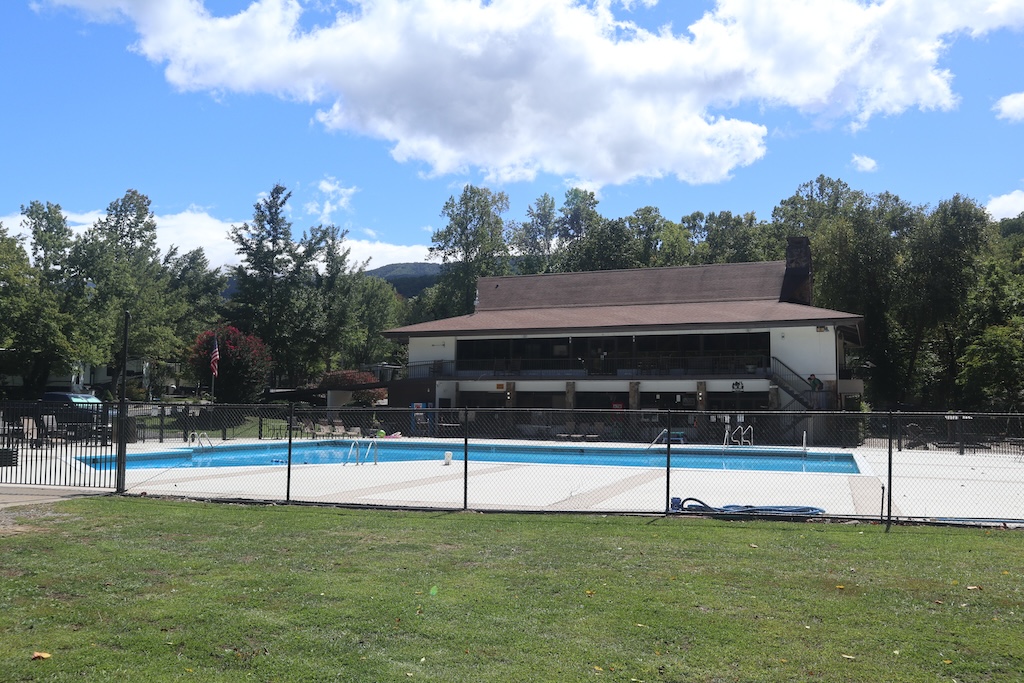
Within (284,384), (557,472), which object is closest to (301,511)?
(557,472)

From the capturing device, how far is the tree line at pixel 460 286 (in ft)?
137

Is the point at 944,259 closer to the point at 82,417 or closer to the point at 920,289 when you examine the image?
the point at 920,289

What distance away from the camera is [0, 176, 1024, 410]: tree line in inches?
1640

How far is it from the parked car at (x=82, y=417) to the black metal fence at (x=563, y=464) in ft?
0.40

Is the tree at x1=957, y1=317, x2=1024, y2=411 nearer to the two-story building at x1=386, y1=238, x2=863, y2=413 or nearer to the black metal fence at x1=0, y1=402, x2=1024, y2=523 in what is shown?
the two-story building at x1=386, y1=238, x2=863, y2=413

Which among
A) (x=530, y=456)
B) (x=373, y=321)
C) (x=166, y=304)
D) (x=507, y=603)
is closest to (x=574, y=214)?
(x=373, y=321)

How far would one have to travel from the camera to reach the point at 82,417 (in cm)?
2459

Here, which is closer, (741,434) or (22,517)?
(22,517)

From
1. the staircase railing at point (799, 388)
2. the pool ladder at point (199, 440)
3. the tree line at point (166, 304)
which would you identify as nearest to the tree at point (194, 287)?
the tree line at point (166, 304)

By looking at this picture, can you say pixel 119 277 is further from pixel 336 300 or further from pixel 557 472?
pixel 557 472

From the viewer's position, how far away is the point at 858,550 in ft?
31.6

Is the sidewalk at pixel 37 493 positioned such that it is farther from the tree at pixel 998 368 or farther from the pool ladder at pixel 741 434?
the tree at pixel 998 368

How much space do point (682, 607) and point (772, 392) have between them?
96.8ft

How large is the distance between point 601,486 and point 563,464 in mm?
6442
